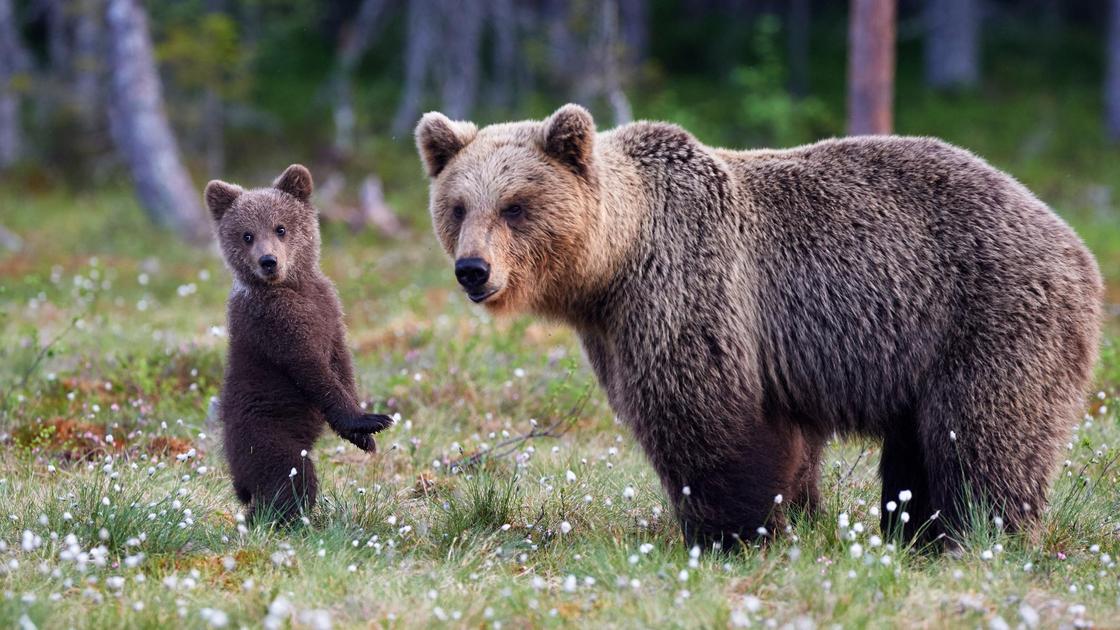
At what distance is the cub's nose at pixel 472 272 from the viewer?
501cm

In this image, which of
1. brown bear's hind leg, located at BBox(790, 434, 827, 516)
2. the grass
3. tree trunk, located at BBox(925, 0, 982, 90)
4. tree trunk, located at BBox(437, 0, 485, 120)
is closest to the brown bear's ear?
the grass

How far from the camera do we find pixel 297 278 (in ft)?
18.0

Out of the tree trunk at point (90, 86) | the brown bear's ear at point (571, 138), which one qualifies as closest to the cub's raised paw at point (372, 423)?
the brown bear's ear at point (571, 138)

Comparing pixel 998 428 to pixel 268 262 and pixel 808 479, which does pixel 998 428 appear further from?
pixel 268 262

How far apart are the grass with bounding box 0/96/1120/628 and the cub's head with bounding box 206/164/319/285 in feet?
3.45

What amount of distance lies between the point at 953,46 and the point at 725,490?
25.5 metres

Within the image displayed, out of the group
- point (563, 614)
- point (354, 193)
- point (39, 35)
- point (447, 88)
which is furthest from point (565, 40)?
point (563, 614)

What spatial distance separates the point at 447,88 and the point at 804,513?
1722cm

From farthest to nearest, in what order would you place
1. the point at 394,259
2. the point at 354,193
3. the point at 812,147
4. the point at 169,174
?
the point at 354,193 < the point at 169,174 < the point at 394,259 < the point at 812,147

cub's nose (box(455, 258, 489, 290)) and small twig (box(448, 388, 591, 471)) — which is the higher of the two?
cub's nose (box(455, 258, 489, 290))

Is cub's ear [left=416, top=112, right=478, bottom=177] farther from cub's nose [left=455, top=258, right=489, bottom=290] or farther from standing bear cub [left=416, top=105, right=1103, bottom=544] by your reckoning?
cub's nose [left=455, top=258, right=489, bottom=290]

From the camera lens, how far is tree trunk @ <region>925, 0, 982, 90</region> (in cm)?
2778

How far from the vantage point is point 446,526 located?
5457mm

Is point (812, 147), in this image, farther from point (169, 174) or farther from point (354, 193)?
point (354, 193)
